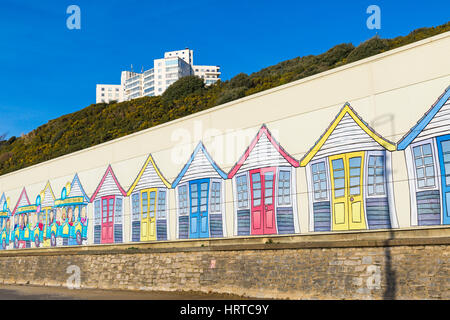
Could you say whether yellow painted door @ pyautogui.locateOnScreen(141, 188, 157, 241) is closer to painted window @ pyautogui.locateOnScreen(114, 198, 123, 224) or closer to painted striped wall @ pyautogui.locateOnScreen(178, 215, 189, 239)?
painted striped wall @ pyautogui.locateOnScreen(178, 215, 189, 239)

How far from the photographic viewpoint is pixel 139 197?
82.0ft

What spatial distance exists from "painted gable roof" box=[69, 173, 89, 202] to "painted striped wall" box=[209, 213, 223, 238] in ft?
35.1

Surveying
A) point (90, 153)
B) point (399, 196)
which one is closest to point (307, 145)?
point (399, 196)

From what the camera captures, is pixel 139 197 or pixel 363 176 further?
pixel 139 197

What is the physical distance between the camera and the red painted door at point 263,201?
1844 cm

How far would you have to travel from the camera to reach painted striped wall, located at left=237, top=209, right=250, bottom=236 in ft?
63.3

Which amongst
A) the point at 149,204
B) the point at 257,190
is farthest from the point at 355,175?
the point at 149,204

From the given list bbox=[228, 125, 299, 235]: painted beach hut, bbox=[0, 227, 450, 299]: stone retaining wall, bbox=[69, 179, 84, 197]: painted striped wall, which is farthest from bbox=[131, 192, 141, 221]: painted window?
bbox=[228, 125, 299, 235]: painted beach hut

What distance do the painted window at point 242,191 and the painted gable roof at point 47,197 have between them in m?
16.1

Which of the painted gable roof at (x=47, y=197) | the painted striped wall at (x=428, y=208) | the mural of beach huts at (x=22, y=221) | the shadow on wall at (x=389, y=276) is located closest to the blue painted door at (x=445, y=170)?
the painted striped wall at (x=428, y=208)

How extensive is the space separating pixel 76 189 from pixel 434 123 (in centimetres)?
2123

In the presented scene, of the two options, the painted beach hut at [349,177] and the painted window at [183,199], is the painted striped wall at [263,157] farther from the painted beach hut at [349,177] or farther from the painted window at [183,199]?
the painted window at [183,199]

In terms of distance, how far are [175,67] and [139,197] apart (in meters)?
142

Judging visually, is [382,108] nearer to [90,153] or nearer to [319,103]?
[319,103]
